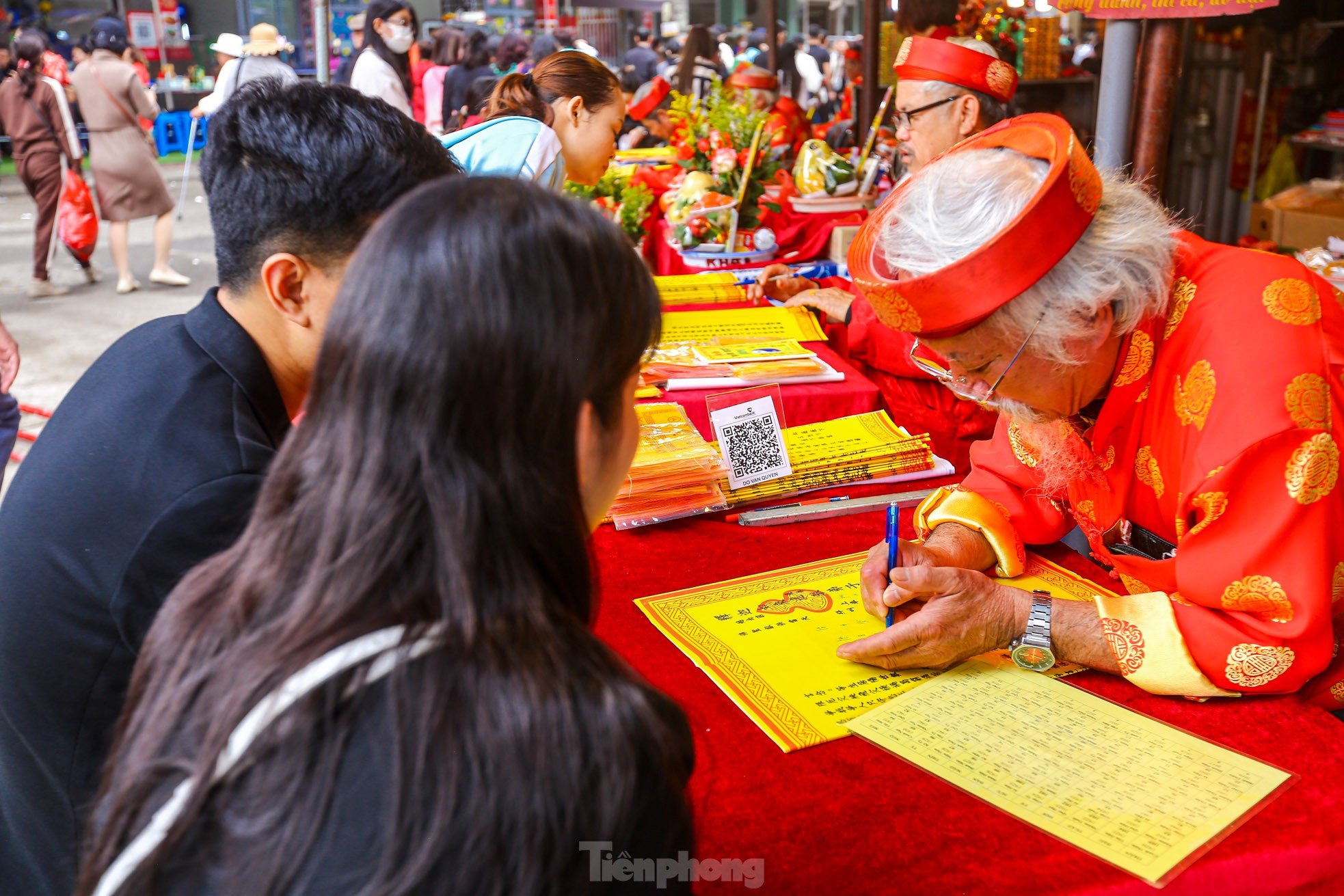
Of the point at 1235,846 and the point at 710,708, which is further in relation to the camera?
the point at 710,708

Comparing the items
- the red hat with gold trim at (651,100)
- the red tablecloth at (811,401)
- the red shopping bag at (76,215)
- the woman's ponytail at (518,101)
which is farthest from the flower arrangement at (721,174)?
the red shopping bag at (76,215)

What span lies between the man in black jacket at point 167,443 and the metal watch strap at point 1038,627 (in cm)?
87

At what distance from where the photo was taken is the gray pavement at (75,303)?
17.1ft

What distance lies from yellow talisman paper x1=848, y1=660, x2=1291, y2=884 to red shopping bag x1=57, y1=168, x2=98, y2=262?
6743mm

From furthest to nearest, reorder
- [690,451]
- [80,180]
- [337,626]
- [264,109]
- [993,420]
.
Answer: [80,180] < [993,420] < [690,451] < [264,109] < [337,626]

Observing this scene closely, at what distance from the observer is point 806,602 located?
55.0 inches

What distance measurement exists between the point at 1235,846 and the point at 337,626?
2.68 ft

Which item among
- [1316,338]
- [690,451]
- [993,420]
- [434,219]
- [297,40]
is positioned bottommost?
[993,420]

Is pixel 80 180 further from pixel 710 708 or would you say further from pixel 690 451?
pixel 710 708

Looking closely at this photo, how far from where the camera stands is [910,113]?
3.15m

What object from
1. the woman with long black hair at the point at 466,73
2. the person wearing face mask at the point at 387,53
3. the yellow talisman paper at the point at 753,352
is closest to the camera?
the yellow talisman paper at the point at 753,352

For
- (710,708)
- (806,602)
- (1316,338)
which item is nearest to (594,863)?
(710,708)

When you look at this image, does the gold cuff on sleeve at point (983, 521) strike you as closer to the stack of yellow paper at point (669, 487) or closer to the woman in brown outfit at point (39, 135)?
the stack of yellow paper at point (669, 487)

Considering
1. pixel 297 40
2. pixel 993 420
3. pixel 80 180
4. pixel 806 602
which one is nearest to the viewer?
pixel 806 602
